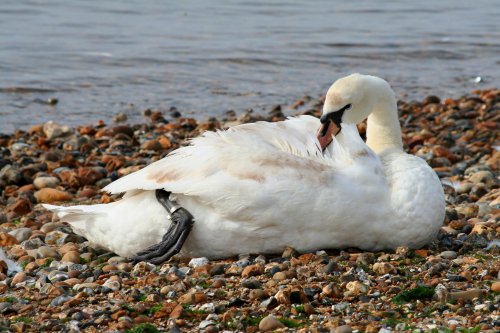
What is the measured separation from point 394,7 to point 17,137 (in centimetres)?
1465

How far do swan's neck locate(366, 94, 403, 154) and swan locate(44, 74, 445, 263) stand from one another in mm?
234

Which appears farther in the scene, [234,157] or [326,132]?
[326,132]

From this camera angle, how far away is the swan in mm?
6020

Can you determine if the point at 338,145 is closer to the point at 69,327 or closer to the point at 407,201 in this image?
the point at 407,201

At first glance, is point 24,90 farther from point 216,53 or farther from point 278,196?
point 278,196

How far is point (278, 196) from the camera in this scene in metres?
6.00

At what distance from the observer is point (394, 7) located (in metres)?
24.4

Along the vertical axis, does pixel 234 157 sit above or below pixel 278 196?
above

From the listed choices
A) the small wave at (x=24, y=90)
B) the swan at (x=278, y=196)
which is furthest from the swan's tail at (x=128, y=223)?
the small wave at (x=24, y=90)

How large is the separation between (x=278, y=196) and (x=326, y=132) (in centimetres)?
66

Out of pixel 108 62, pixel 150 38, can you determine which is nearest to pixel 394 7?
pixel 150 38

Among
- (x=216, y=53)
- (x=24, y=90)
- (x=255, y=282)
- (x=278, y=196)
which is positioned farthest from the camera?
(x=216, y=53)

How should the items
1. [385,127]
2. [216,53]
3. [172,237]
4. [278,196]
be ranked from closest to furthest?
[278,196] → [172,237] → [385,127] → [216,53]

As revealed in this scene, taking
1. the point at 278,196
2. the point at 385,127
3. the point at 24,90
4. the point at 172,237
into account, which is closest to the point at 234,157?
the point at 278,196
